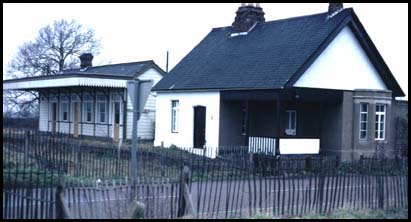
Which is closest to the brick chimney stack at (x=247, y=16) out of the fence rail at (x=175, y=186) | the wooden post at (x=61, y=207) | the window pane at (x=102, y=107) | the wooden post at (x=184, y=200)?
the fence rail at (x=175, y=186)

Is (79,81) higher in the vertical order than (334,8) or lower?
lower

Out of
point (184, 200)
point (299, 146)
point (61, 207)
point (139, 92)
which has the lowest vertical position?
point (184, 200)

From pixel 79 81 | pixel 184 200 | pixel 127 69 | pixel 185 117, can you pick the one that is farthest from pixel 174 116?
pixel 184 200

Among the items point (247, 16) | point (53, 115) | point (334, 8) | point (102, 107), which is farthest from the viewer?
point (53, 115)

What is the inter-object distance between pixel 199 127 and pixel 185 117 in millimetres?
963

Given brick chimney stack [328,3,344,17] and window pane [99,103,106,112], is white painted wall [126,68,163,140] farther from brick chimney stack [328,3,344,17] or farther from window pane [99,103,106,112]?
brick chimney stack [328,3,344,17]

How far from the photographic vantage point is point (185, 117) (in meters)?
26.5

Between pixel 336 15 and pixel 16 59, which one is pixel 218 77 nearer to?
pixel 336 15

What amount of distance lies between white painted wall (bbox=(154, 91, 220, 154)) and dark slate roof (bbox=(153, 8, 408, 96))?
0.50 meters

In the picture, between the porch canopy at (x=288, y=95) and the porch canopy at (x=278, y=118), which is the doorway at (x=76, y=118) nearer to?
the porch canopy at (x=278, y=118)

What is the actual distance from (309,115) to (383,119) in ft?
10.9

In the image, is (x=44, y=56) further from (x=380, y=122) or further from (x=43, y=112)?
(x=380, y=122)

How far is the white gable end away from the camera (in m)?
22.6

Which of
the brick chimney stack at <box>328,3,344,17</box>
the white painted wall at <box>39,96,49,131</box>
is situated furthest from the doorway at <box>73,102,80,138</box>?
the brick chimney stack at <box>328,3,344,17</box>
